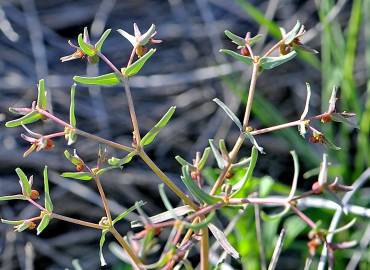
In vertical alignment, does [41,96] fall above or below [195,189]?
above

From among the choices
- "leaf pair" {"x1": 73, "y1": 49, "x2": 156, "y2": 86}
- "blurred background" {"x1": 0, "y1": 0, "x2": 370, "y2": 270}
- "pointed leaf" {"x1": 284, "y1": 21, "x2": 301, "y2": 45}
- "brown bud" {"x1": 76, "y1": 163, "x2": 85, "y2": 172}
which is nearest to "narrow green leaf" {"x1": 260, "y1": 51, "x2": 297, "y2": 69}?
"pointed leaf" {"x1": 284, "y1": 21, "x2": 301, "y2": 45}

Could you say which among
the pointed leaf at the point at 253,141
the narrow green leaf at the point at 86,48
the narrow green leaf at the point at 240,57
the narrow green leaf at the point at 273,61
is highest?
the narrow green leaf at the point at 86,48

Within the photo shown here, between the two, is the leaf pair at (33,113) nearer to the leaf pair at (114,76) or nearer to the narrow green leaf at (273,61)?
the leaf pair at (114,76)

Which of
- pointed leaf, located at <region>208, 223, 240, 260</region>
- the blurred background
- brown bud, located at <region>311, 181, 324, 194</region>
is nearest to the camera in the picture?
brown bud, located at <region>311, 181, 324, 194</region>

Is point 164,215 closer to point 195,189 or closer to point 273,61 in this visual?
point 195,189

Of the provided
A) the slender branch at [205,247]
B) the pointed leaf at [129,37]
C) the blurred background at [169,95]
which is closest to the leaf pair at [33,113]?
the pointed leaf at [129,37]

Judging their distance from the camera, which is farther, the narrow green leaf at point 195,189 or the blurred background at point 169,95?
the blurred background at point 169,95

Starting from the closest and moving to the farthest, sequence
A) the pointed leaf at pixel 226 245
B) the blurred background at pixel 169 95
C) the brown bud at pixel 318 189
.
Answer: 1. the brown bud at pixel 318 189
2. the pointed leaf at pixel 226 245
3. the blurred background at pixel 169 95

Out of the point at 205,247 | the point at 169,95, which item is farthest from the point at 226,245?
the point at 169,95

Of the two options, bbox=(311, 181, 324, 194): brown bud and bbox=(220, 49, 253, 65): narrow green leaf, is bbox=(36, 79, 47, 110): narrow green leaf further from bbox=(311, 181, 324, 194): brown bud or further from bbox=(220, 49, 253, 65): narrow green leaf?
bbox=(311, 181, 324, 194): brown bud
